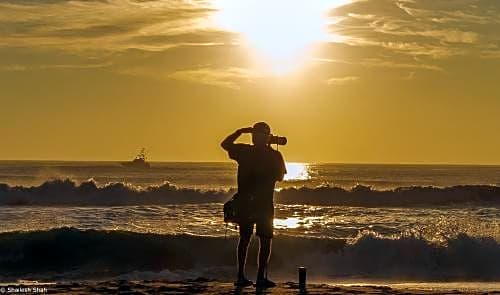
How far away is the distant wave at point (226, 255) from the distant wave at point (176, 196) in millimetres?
18622

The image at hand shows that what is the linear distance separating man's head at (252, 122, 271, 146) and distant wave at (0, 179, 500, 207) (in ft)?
88.4

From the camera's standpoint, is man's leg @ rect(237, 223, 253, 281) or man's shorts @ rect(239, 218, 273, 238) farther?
man's leg @ rect(237, 223, 253, 281)

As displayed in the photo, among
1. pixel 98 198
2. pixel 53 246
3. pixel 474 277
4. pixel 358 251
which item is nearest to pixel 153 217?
pixel 53 246

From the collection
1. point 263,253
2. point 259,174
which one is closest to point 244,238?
point 263,253

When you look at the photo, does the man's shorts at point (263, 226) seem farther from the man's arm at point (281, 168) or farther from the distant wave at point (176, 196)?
the distant wave at point (176, 196)

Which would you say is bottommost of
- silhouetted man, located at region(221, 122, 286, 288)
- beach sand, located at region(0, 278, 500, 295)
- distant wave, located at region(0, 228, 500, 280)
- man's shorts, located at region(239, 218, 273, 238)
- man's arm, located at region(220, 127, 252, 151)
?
distant wave, located at region(0, 228, 500, 280)

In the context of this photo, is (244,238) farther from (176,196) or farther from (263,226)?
(176,196)

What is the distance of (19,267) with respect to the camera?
17.4 meters

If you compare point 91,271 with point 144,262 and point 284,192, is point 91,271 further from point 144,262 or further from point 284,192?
point 284,192

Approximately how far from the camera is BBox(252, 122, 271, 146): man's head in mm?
10844

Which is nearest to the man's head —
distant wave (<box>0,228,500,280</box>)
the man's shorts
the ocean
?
the man's shorts

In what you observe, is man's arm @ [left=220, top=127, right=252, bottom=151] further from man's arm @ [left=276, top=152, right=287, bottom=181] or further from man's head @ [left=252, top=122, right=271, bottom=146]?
man's arm @ [left=276, top=152, right=287, bottom=181]

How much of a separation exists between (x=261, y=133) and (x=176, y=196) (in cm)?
3051

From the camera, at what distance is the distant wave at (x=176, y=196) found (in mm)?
38344
